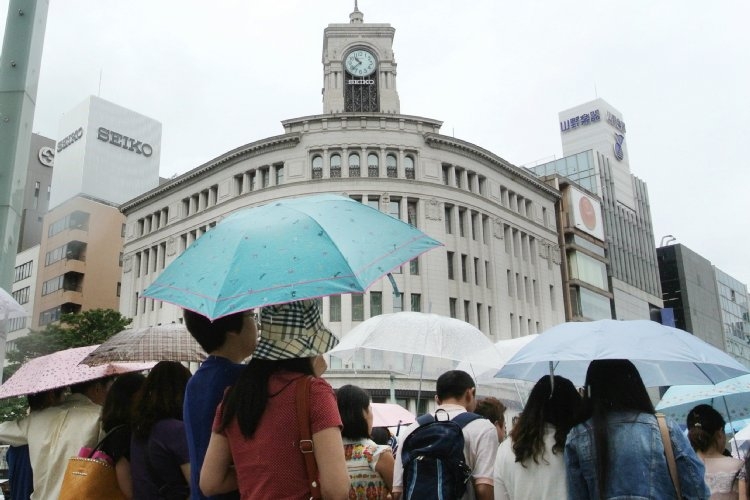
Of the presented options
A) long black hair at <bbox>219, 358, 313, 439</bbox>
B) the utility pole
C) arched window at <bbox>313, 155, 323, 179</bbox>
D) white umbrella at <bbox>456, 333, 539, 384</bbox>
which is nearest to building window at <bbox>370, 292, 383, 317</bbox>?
arched window at <bbox>313, 155, 323, 179</bbox>

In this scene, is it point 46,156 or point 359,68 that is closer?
point 359,68

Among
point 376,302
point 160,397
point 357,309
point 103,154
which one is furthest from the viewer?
point 103,154

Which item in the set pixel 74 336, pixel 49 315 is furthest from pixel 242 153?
pixel 49 315

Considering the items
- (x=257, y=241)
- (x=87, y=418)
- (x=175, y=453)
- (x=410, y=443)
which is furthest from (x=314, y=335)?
(x=87, y=418)

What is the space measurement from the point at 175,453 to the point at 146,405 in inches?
12.2

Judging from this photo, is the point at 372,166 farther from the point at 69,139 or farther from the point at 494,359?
the point at 69,139

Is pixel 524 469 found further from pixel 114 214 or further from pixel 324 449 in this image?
pixel 114 214

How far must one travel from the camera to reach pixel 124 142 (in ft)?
213

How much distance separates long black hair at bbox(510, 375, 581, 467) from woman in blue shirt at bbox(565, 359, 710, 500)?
30 centimetres

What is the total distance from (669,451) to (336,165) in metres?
36.2

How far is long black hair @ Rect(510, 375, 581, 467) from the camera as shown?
12.2 feet

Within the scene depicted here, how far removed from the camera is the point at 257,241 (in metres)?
2.87

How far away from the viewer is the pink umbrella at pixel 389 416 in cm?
871

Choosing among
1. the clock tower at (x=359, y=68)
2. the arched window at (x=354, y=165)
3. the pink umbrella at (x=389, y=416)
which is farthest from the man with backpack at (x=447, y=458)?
the clock tower at (x=359, y=68)
